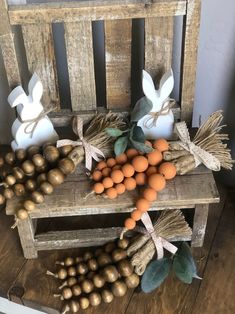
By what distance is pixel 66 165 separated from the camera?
0.91m

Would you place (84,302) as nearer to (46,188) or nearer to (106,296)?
(106,296)

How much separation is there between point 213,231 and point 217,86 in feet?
1.20

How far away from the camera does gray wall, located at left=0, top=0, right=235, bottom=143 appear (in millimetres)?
1003

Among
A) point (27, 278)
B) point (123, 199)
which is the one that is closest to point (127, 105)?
point (123, 199)

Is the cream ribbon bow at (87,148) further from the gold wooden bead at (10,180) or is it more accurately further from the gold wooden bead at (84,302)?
the gold wooden bead at (84,302)

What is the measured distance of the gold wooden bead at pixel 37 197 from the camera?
0.89 m

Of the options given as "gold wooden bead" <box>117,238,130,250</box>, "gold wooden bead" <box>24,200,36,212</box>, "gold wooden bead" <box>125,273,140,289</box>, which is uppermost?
"gold wooden bead" <box>24,200,36,212</box>

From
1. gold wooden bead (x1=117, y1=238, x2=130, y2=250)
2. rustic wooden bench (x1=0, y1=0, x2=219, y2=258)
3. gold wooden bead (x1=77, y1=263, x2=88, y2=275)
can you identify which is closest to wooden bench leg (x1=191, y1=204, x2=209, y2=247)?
rustic wooden bench (x1=0, y1=0, x2=219, y2=258)

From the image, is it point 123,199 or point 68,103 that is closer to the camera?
point 123,199

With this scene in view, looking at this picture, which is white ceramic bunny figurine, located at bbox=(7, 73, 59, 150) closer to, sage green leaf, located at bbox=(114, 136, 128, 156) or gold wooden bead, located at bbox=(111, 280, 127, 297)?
sage green leaf, located at bbox=(114, 136, 128, 156)

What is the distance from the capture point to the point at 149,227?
3.23ft

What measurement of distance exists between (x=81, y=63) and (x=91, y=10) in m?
0.12

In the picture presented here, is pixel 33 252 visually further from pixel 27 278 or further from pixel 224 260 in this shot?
pixel 224 260

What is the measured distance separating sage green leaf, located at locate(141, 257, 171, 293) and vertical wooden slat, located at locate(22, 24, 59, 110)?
1.42 feet
